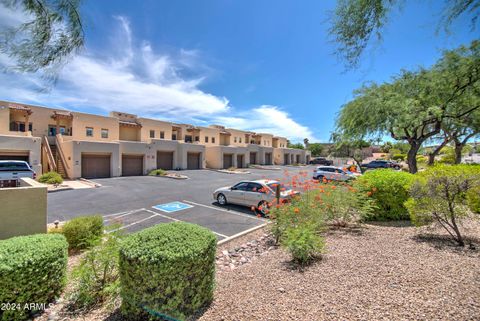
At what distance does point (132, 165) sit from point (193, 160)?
892 cm

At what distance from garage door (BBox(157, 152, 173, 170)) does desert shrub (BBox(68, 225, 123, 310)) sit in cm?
2530

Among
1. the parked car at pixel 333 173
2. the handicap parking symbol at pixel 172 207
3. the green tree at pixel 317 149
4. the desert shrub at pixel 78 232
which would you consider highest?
the green tree at pixel 317 149

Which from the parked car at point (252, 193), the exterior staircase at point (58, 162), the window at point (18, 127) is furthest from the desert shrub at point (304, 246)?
the window at point (18, 127)

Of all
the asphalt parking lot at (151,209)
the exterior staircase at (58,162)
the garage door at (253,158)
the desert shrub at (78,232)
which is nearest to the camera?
the desert shrub at (78,232)

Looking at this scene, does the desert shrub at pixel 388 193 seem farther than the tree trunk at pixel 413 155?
No

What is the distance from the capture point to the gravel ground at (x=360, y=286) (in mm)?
2641

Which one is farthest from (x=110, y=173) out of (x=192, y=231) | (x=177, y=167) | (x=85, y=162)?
(x=192, y=231)

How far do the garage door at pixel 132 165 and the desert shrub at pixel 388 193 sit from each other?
75.8 ft

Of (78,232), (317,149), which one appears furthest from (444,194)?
(317,149)

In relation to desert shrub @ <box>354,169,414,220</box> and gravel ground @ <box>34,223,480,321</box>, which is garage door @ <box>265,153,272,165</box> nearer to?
desert shrub @ <box>354,169,414,220</box>

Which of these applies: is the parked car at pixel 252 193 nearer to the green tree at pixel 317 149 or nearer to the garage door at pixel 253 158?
the garage door at pixel 253 158

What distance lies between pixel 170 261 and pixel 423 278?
144 inches

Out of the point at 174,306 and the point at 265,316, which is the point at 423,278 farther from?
the point at 174,306

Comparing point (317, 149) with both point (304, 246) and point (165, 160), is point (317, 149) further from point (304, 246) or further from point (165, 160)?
point (304, 246)
